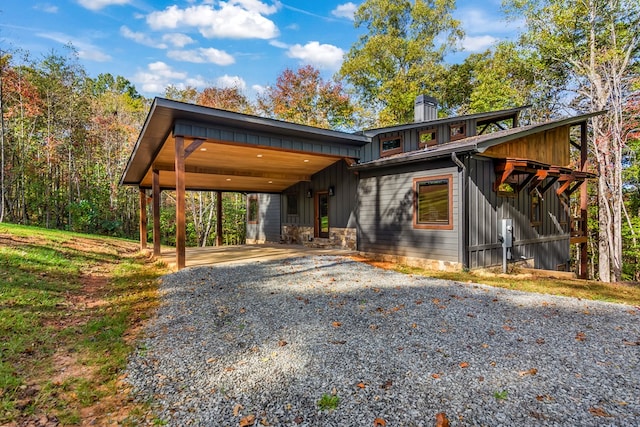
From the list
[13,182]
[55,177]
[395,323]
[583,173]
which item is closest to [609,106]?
[583,173]

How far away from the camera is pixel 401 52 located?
1978cm

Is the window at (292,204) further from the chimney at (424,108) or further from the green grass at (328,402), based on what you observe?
the green grass at (328,402)

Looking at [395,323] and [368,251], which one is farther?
[368,251]

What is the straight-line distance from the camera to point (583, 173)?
896 centimetres

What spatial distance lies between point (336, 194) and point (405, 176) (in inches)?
117

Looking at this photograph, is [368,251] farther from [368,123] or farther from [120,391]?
[368,123]

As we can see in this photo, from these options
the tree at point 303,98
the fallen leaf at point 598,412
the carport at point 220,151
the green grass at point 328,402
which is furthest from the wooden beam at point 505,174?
the tree at point 303,98

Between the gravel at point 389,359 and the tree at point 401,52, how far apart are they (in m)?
16.9

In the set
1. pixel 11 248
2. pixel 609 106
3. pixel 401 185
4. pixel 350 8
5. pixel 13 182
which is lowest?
pixel 11 248

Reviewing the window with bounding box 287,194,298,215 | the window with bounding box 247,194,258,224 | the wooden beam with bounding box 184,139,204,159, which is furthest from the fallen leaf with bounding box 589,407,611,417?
the window with bounding box 247,194,258,224

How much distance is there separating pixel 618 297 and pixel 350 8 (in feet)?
72.7

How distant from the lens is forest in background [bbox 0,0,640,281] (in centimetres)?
1264

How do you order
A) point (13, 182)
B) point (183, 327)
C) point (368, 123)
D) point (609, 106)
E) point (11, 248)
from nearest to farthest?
point (183, 327) → point (11, 248) → point (609, 106) → point (13, 182) → point (368, 123)

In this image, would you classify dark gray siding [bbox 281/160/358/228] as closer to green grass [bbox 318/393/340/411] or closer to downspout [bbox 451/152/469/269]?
downspout [bbox 451/152/469/269]
